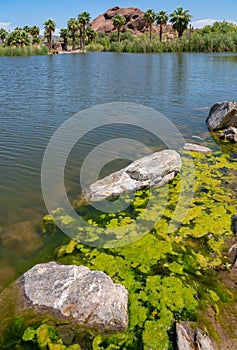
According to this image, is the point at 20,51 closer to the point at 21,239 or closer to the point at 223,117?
the point at 223,117

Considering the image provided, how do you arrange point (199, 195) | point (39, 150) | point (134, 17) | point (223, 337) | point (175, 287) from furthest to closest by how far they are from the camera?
1. point (134, 17)
2. point (39, 150)
3. point (199, 195)
4. point (175, 287)
5. point (223, 337)

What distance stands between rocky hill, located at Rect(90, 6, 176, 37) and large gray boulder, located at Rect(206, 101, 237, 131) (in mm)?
153790

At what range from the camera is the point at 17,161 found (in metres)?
11.0

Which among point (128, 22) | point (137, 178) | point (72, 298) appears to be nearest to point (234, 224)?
point (137, 178)

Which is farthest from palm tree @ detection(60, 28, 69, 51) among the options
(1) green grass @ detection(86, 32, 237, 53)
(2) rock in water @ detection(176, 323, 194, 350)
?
(2) rock in water @ detection(176, 323, 194, 350)

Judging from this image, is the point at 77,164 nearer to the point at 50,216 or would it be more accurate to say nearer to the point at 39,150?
Result: the point at 39,150

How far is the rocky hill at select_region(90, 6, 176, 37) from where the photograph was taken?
536 ft

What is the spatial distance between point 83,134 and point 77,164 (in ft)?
11.2

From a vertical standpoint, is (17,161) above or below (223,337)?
above

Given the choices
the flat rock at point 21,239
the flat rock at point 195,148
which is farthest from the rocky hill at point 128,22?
the flat rock at point 21,239

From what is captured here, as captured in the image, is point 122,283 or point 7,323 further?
point 122,283

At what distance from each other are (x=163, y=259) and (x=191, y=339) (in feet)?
6.86

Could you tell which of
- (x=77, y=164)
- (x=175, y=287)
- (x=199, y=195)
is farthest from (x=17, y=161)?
(x=175, y=287)

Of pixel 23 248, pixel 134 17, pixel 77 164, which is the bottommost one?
pixel 23 248
